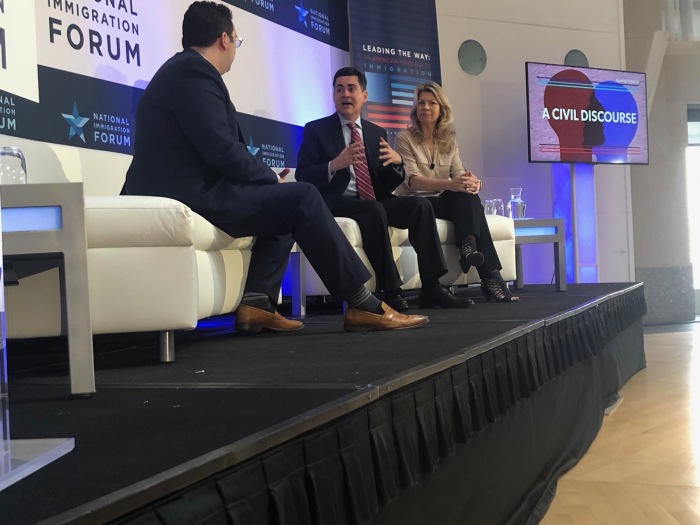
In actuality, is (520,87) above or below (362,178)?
above

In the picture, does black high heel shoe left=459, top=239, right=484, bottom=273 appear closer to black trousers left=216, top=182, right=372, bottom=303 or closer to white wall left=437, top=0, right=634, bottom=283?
black trousers left=216, top=182, right=372, bottom=303

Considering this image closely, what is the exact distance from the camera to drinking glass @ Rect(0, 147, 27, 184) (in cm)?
209

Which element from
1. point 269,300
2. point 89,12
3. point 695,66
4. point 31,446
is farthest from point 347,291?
point 695,66

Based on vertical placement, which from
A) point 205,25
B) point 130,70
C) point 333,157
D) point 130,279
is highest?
point 130,70

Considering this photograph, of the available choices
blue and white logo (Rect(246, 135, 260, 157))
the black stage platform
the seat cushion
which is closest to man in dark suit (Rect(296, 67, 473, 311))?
the black stage platform

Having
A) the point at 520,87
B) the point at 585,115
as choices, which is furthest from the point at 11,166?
the point at 520,87

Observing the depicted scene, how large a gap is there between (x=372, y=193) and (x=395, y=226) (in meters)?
0.20

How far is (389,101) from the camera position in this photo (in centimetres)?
582

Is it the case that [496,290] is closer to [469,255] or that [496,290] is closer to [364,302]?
[469,255]

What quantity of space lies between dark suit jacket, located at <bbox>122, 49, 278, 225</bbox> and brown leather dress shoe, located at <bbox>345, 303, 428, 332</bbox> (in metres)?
0.48

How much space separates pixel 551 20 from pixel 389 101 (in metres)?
2.23

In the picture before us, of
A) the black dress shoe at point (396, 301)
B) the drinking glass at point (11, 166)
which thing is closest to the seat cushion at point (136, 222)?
the drinking glass at point (11, 166)

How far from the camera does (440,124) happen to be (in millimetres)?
4496

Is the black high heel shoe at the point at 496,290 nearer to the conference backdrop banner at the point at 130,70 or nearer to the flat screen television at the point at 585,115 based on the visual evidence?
the conference backdrop banner at the point at 130,70
